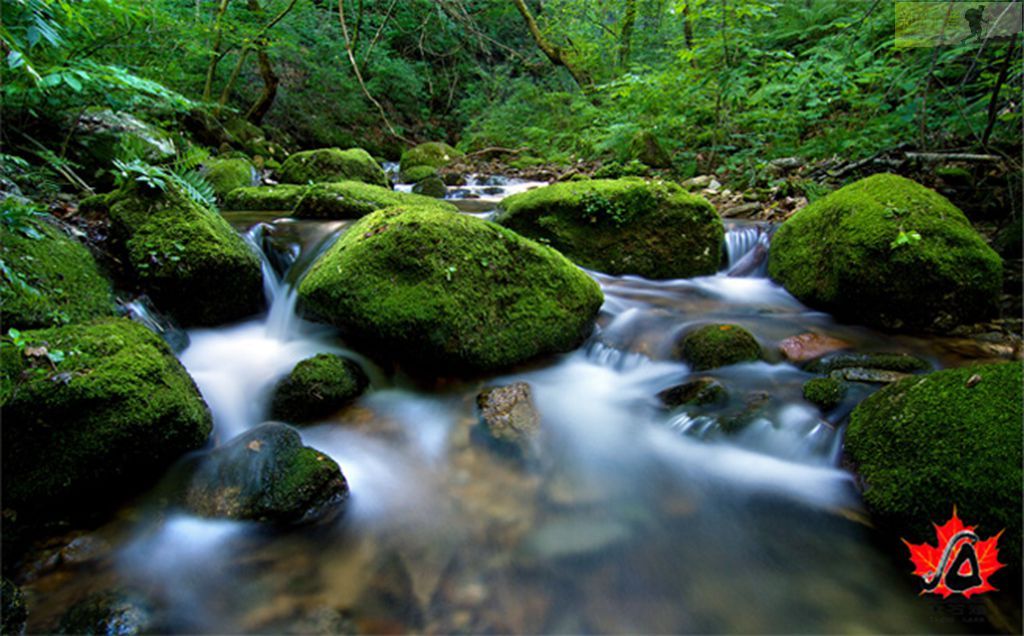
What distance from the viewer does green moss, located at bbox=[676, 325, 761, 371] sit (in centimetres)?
364

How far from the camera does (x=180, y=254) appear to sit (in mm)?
3633

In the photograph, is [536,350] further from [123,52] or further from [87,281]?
[123,52]

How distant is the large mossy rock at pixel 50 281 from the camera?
258cm

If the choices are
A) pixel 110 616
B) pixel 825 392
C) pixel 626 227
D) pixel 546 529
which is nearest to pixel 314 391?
pixel 110 616

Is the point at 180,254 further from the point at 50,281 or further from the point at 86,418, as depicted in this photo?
the point at 86,418

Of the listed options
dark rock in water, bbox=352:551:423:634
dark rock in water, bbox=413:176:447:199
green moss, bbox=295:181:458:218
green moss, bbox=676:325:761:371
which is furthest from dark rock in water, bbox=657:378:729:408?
dark rock in water, bbox=413:176:447:199

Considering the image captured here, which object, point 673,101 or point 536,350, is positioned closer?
point 536,350

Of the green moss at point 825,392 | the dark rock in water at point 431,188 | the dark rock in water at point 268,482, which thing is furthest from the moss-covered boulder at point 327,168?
the green moss at point 825,392

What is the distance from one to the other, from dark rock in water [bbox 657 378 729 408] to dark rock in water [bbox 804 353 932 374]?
2.62 ft

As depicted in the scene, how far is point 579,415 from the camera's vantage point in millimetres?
3396

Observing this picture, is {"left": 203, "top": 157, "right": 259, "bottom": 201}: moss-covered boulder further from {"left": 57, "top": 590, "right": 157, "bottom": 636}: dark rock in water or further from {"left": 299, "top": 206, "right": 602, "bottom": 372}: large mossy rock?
{"left": 57, "top": 590, "right": 157, "bottom": 636}: dark rock in water

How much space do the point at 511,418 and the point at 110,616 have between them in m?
2.03

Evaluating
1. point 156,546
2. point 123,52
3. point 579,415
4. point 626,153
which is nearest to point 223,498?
point 156,546

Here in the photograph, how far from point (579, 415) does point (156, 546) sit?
241 centimetres
